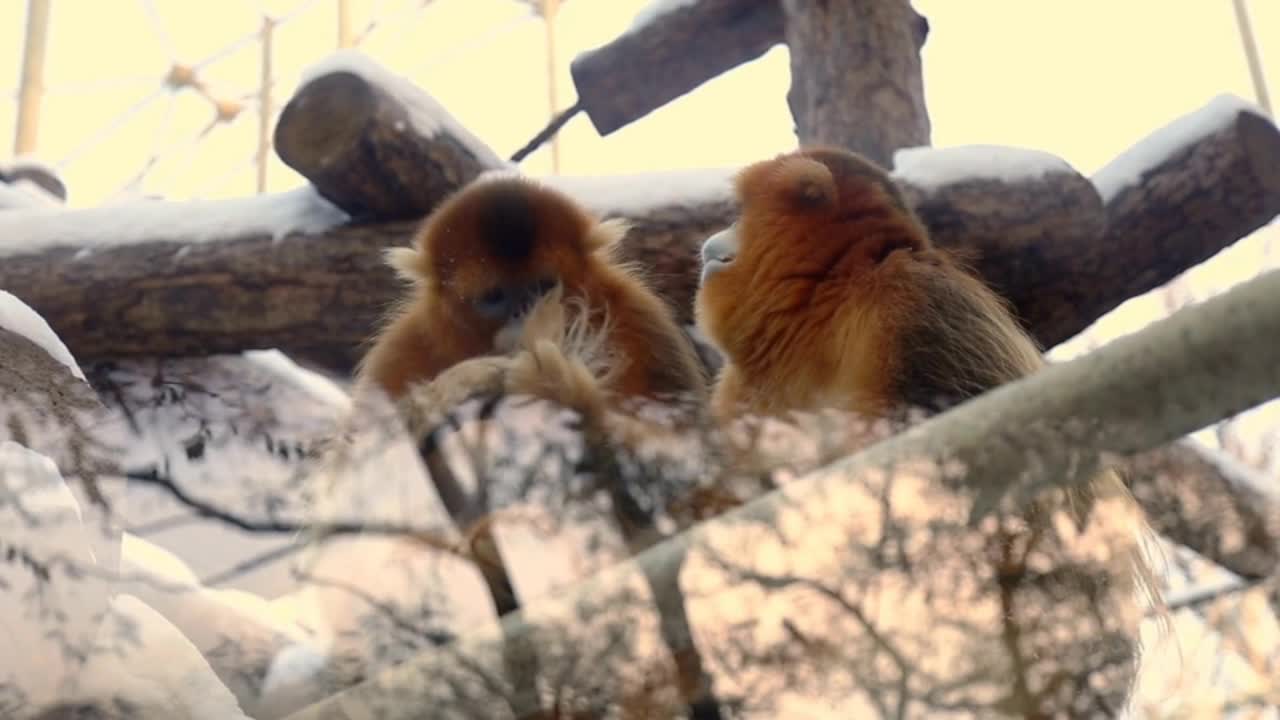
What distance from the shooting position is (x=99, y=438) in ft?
3.46

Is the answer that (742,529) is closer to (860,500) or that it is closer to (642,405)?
(860,500)

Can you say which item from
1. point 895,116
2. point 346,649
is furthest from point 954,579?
point 895,116

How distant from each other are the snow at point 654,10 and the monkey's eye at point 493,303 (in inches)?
35.0

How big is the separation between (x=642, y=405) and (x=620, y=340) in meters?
0.27

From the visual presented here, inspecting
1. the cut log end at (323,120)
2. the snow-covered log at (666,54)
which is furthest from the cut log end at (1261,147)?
the cut log end at (323,120)

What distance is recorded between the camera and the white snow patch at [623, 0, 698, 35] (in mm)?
2218

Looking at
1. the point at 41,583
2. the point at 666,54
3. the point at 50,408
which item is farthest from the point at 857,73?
the point at 41,583

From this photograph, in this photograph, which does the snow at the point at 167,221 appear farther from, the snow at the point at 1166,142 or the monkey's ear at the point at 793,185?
the snow at the point at 1166,142

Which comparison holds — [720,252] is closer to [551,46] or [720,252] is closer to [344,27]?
→ [551,46]

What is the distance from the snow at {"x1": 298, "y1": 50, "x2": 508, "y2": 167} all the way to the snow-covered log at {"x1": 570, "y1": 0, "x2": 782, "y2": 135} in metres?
0.21

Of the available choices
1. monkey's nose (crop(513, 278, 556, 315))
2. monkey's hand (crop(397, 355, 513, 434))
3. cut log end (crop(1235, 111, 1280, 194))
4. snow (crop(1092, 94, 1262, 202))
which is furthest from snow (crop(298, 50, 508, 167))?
cut log end (crop(1235, 111, 1280, 194))

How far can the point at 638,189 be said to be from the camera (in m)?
1.71

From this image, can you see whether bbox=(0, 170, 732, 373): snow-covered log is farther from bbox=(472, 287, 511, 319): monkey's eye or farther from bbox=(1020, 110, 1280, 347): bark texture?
bbox=(1020, 110, 1280, 347): bark texture

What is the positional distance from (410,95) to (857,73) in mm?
1026
